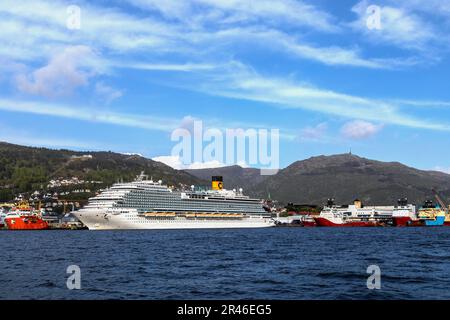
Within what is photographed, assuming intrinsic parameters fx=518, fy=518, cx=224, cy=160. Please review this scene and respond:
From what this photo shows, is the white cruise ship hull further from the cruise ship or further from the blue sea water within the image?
the blue sea water

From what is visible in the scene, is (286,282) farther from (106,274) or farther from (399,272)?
(106,274)

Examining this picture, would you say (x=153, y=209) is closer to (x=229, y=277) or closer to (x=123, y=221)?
(x=123, y=221)

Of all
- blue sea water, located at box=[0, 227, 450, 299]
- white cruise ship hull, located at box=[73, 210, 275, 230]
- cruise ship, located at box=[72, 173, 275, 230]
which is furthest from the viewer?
cruise ship, located at box=[72, 173, 275, 230]

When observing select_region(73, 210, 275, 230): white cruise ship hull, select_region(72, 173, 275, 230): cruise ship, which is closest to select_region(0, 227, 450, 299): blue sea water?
select_region(73, 210, 275, 230): white cruise ship hull

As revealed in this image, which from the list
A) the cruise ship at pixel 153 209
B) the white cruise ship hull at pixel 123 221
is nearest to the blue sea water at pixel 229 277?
the white cruise ship hull at pixel 123 221

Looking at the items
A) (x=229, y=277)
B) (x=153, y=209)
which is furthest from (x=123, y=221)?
(x=229, y=277)

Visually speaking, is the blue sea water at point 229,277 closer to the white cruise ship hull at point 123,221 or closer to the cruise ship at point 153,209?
the white cruise ship hull at point 123,221

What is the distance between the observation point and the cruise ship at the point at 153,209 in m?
159

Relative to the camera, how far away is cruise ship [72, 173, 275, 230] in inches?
6245

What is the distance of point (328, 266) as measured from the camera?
43625 mm
